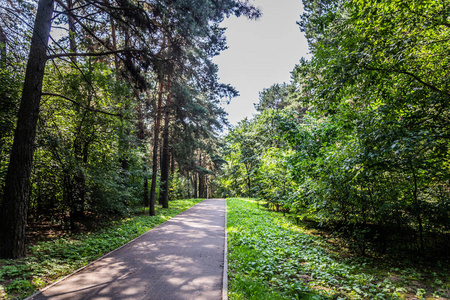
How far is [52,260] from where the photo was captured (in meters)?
4.95

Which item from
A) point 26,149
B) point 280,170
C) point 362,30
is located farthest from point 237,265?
point 280,170

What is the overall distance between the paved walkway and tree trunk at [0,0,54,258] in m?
2.00

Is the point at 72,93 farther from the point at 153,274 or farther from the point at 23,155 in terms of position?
the point at 153,274

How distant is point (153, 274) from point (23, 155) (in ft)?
14.7

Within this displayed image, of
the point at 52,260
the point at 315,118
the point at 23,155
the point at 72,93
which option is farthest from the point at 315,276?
the point at 72,93

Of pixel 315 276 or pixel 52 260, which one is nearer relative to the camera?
pixel 315 276

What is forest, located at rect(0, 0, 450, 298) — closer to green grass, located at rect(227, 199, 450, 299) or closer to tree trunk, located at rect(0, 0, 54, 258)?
tree trunk, located at rect(0, 0, 54, 258)

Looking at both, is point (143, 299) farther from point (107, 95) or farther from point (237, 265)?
point (107, 95)

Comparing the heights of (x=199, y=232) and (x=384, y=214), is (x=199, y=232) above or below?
below

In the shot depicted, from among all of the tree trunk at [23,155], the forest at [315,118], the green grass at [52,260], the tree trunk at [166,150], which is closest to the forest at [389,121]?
the forest at [315,118]

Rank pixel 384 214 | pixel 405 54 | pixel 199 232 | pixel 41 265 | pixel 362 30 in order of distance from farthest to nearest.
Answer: pixel 199 232
pixel 384 214
pixel 362 30
pixel 41 265
pixel 405 54

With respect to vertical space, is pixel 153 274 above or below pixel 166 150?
below

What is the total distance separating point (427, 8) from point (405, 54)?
853mm

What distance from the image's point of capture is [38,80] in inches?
210
